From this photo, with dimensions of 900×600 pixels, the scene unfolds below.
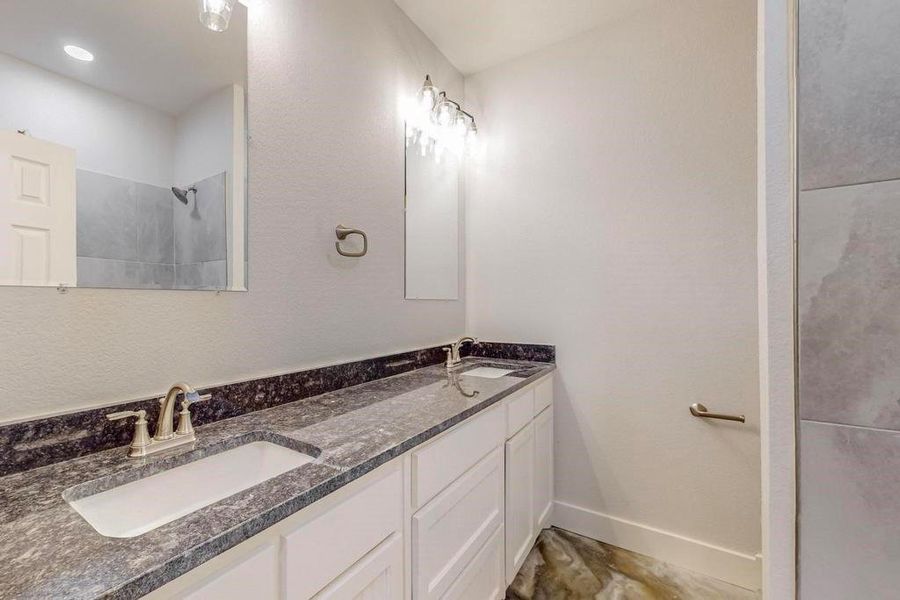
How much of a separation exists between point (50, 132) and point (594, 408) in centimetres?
212

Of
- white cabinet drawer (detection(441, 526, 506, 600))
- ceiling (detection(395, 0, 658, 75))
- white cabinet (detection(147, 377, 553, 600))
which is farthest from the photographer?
ceiling (detection(395, 0, 658, 75))

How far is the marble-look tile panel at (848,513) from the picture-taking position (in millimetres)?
602

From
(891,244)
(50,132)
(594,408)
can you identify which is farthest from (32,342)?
(594,408)

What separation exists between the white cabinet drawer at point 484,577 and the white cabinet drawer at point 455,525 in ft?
0.09

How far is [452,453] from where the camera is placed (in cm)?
108

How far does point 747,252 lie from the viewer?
1.56 metres

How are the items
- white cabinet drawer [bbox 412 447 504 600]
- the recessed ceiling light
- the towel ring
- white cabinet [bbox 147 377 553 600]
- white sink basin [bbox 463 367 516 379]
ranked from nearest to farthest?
1. white cabinet [bbox 147 377 553 600]
2. the recessed ceiling light
3. white cabinet drawer [bbox 412 447 504 600]
4. the towel ring
5. white sink basin [bbox 463 367 516 379]

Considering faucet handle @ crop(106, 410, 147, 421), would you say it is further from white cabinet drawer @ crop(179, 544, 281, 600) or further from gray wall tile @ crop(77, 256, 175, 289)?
white cabinet drawer @ crop(179, 544, 281, 600)

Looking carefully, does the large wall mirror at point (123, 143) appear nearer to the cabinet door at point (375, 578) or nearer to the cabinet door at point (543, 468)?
the cabinet door at point (375, 578)

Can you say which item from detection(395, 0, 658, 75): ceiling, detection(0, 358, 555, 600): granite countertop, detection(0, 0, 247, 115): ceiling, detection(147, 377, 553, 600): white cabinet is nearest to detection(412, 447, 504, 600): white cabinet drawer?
detection(147, 377, 553, 600): white cabinet

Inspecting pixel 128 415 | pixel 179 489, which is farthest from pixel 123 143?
pixel 179 489

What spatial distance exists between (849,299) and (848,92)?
348mm

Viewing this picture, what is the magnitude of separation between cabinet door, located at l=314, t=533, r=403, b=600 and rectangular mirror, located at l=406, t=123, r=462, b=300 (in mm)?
1091

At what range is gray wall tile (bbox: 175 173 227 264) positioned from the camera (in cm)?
99
